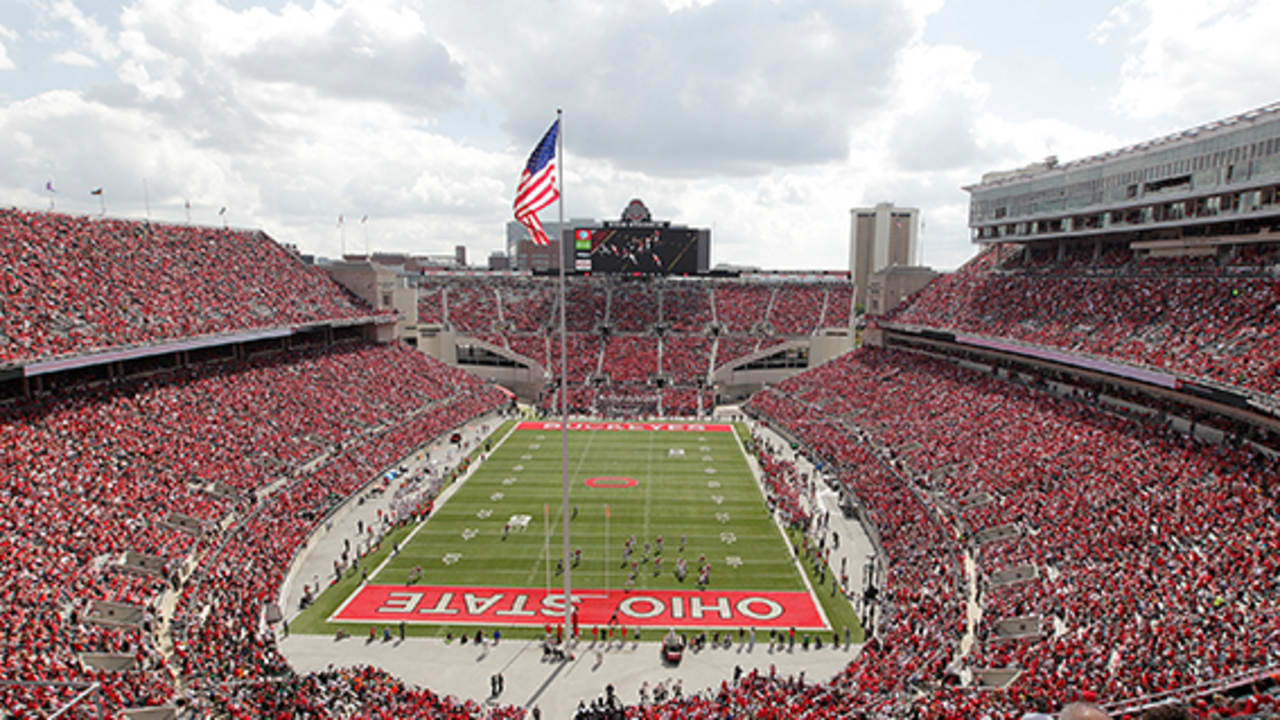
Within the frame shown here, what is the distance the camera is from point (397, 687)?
16359 millimetres

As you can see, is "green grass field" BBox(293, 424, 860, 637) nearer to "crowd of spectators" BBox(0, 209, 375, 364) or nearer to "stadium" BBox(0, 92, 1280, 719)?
"stadium" BBox(0, 92, 1280, 719)

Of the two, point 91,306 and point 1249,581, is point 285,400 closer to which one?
point 91,306

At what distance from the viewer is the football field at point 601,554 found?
22359 millimetres

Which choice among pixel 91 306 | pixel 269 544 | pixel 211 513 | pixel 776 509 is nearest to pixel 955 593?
pixel 776 509

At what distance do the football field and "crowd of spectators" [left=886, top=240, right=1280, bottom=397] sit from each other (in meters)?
15.3

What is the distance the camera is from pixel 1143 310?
31094 millimetres

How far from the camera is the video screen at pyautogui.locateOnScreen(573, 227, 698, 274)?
198 feet

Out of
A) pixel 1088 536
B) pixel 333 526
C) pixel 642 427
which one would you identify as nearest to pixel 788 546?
pixel 1088 536

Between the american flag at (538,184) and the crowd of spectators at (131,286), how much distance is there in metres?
18.8

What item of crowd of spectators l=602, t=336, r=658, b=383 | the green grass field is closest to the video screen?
crowd of spectators l=602, t=336, r=658, b=383

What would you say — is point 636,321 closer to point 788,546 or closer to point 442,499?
point 442,499

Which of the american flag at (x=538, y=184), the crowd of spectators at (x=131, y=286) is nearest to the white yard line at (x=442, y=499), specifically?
the crowd of spectators at (x=131, y=286)

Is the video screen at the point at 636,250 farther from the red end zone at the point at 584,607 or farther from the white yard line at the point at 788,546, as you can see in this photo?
the red end zone at the point at 584,607

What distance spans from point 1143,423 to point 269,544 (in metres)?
30.9
